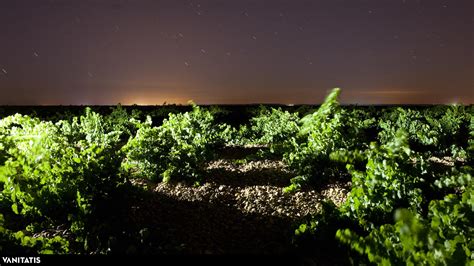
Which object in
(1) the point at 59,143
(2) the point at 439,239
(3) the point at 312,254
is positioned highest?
(1) the point at 59,143

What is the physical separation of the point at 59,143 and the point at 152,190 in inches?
75.6

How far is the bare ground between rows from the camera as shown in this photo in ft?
15.4

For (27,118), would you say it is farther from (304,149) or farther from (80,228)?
(304,149)

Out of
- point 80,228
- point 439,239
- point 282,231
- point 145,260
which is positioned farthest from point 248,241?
point 439,239

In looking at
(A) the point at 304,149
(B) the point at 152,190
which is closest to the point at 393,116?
(A) the point at 304,149

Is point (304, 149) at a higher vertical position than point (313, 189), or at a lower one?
higher

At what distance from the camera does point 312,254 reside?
14.7 ft

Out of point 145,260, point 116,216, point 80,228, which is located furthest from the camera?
point 116,216

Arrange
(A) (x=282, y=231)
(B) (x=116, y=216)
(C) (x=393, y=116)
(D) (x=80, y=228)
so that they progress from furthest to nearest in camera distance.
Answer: (C) (x=393, y=116), (A) (x=282, y=231), (B) (x=116, y=216), (D) (x=80, y=228)

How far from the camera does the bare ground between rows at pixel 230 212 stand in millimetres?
4705

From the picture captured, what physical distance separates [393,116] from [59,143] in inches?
536

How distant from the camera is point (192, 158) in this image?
7098 millimetres

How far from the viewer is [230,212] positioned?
563 cm

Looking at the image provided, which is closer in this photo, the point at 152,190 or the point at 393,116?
the point at 152,190
